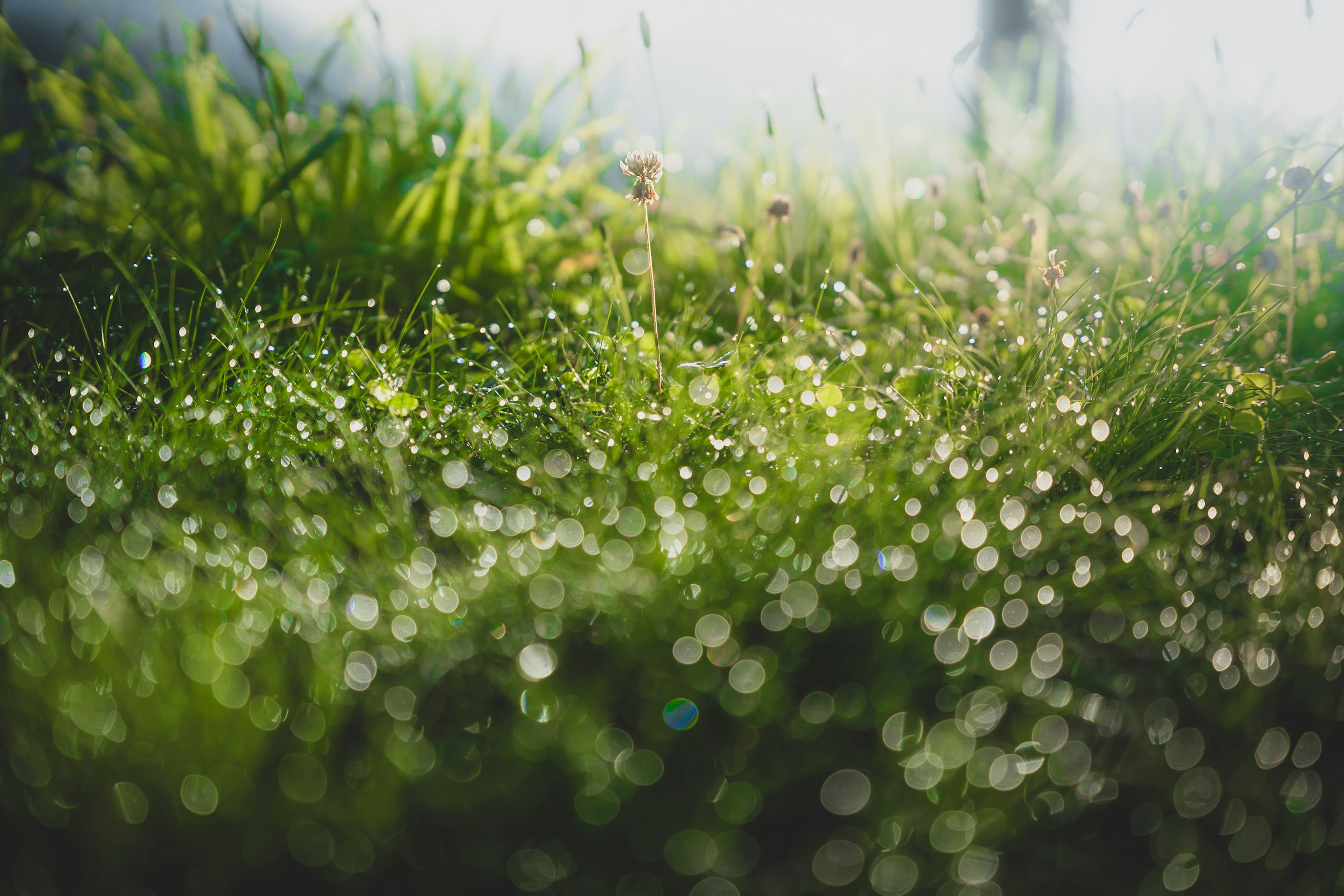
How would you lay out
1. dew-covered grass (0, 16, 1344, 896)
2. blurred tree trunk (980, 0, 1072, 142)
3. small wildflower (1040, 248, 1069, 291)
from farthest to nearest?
blurred tree trunk (980, 0, 1072, 142) < small wildflower (1040, 248, 1069, 291) < dew-covered grass (0, 16, 1344, 896)

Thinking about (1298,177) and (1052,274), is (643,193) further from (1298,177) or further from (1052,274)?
(1298,177)

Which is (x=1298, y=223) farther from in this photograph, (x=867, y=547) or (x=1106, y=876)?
(x=1106, y=876)

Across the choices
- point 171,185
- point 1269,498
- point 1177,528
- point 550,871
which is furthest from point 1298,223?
point 171,185

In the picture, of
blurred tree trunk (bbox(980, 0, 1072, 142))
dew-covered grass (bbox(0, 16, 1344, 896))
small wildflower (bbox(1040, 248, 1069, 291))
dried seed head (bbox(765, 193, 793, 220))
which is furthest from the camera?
blurred tree trunk (bbox(980, 0, 1072, 142))

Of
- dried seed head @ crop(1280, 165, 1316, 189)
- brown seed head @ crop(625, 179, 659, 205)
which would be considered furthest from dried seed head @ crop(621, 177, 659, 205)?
dried seed head @ crop(1280, 165, 1316, 189)

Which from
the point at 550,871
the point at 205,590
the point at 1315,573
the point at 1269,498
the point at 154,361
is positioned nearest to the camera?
the point at 550,871

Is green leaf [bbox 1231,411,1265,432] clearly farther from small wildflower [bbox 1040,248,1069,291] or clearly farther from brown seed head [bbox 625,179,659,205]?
brown seed head [bbox 625,179,659,205]
